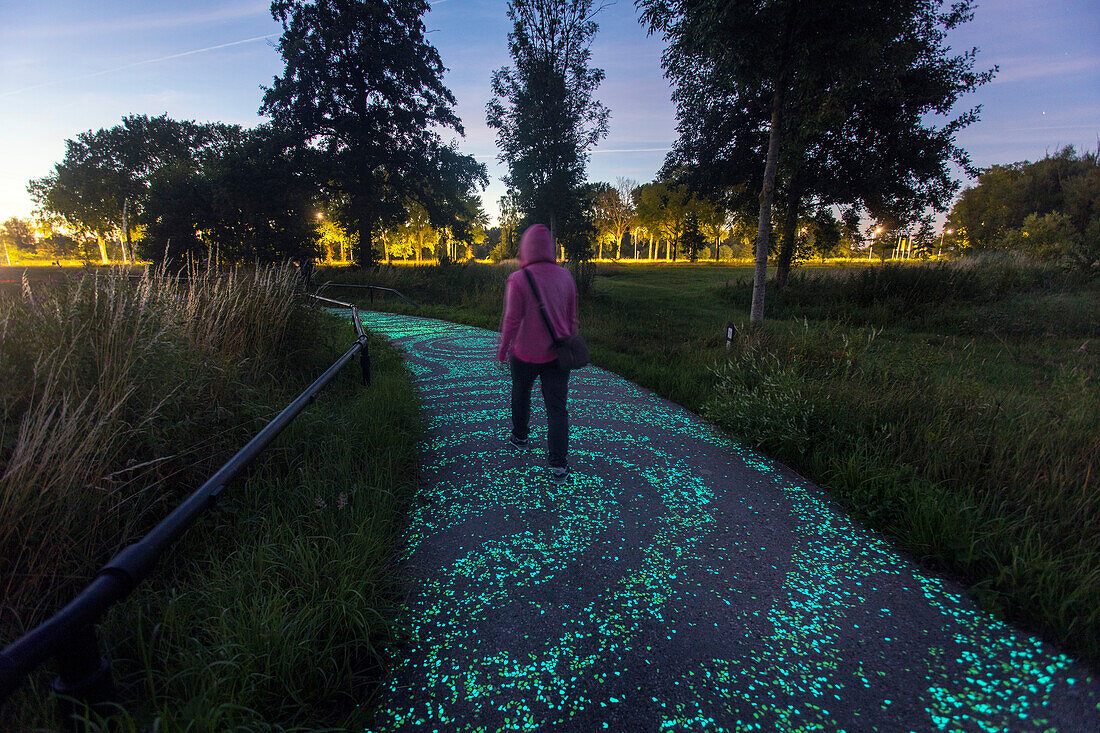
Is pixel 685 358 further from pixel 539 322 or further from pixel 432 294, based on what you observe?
pixel 432 294

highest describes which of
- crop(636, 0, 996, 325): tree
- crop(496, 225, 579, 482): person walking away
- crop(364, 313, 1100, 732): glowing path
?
crop(636, 0, 996, 325): tree

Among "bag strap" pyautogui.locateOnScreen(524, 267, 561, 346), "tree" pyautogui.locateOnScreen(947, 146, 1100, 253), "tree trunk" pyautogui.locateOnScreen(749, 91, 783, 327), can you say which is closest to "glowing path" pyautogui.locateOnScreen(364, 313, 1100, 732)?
"bag strap" pyautogui.locateOnScreen(524, 267, 561, 346)

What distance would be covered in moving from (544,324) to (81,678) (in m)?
2.94

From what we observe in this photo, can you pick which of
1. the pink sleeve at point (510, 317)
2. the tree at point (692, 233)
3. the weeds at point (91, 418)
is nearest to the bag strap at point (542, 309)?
the pink sleeve at point (510, 317)

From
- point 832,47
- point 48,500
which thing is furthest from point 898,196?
point 48,500

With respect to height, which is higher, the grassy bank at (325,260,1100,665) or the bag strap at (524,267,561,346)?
the bag strap at (524,267,561,346)

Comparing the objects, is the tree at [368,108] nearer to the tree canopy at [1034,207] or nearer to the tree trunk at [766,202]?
the tree trunk at [766,202]

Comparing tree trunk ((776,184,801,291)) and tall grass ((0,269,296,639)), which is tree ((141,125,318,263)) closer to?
tall grass ((0,269,296,639))

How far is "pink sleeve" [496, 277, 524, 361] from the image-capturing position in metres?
3.64

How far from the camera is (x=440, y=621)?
2184 mm

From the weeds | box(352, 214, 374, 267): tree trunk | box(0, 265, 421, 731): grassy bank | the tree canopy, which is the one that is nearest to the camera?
box(0, 265, 421, 731): grassy bank

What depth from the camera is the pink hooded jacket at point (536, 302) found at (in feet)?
11.9

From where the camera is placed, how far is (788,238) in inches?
672

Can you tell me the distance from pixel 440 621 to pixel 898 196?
63.9ft
